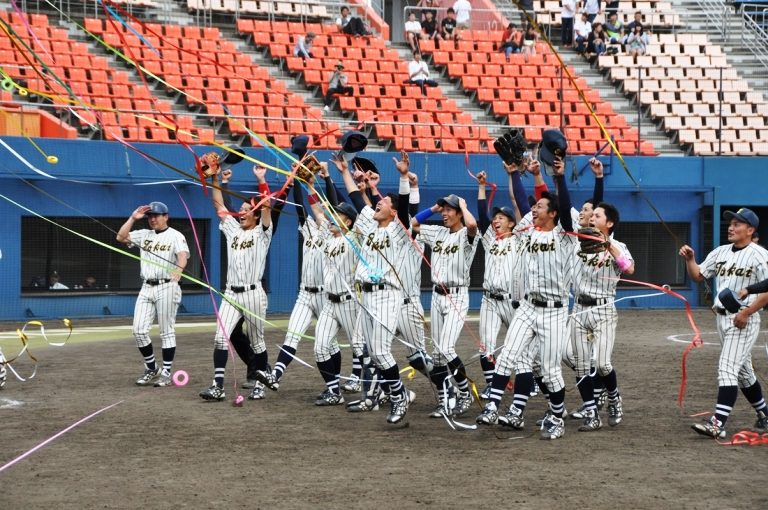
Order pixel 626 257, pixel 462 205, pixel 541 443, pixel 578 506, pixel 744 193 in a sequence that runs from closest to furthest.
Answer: pixel 578 506 < pixel 541 443 < pixel 626 257 < pixel 462 205 < pixel 744 193

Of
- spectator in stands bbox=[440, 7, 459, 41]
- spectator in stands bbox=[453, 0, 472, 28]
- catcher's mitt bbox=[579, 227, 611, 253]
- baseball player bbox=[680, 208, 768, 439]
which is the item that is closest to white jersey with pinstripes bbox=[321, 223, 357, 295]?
catcher's mitt bbox=[579, 227, 611, 253]

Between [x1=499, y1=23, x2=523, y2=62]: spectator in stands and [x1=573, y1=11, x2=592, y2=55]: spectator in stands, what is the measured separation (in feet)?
5.86

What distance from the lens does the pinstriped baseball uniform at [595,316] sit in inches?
411

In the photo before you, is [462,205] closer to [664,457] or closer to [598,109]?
[664,457]

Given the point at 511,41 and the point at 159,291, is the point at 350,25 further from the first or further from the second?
the point at 159,291

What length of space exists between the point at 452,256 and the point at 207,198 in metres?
11.8

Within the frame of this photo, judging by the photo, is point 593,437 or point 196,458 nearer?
point 196,458

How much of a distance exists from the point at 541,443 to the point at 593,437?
619mm

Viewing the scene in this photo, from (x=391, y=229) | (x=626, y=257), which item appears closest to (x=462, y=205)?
(x=391, y=229)

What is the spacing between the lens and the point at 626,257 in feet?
33.5

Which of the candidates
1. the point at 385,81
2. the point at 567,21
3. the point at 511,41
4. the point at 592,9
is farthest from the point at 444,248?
the point at 592,9

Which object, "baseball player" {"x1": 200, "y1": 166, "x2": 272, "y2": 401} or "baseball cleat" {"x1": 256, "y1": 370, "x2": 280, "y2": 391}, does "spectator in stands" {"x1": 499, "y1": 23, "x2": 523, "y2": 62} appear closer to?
"baseball player" {"x1": 200, "y1": 166, "x2": 272, "y2": 401}

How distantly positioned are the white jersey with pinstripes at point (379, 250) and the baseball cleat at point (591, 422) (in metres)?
2.12

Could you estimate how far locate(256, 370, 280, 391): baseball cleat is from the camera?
39.8 feet
